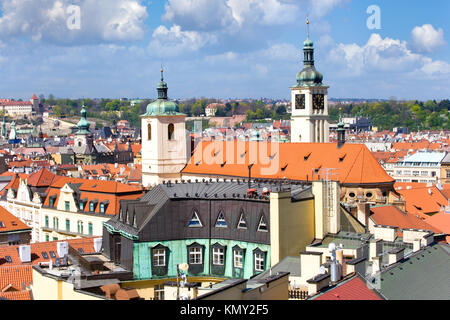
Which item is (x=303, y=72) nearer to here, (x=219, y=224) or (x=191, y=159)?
(x=191, y=159)

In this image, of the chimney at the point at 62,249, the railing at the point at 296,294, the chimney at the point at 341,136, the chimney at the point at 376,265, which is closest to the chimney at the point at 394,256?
the chimney at the point at 376,265

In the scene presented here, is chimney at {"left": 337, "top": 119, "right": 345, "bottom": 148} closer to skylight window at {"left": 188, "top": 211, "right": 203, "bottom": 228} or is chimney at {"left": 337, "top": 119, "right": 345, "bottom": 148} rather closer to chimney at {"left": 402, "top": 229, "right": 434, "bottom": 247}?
chimney at {"left": 402, "top": 229, "right": 434, "bottom": 247}

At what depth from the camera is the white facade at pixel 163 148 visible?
208ft

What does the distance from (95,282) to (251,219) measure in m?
6.85

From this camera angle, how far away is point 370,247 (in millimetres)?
24328

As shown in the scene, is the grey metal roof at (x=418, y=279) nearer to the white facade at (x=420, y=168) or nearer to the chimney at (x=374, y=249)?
the chimney at (x=374, y=249)

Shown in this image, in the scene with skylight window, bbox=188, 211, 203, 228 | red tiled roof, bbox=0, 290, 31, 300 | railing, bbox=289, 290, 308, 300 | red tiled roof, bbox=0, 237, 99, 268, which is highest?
skylight window, bbox=188, 211, 203, 228

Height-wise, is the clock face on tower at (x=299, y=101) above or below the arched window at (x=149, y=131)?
above

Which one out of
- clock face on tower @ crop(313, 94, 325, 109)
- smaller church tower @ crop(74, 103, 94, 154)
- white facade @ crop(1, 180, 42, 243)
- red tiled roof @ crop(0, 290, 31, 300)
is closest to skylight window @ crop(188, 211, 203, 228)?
red tiled roof @ crop(0, 290, 31, 300)

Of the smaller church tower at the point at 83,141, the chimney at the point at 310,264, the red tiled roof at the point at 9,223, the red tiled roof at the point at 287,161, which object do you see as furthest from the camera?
the smaller church tower at the point at 83,141

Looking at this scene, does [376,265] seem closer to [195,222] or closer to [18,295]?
[195,222]

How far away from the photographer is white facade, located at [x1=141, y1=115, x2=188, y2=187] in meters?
63.2

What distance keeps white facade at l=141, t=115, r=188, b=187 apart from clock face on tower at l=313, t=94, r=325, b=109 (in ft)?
45.0
